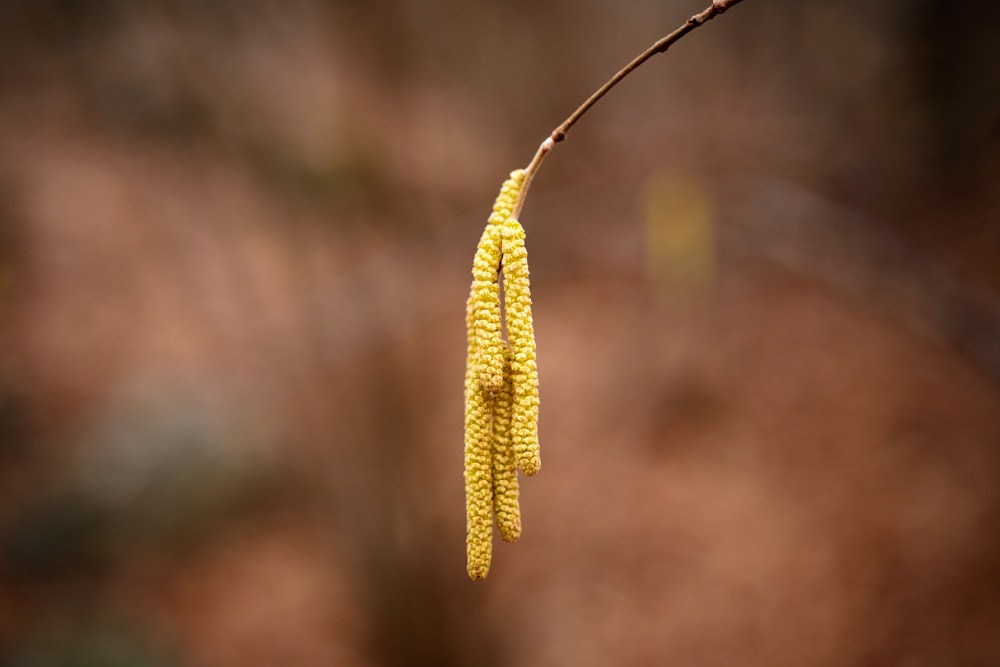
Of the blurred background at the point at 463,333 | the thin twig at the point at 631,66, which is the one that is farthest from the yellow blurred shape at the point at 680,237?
the thin twig at the point at 631,66

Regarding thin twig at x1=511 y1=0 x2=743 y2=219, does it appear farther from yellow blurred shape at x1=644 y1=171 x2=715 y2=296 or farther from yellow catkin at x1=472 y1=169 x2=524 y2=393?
yellow blurred shape at x1=644 y1=171 x2=715 y2=296

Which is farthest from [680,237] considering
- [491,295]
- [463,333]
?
[491,295]

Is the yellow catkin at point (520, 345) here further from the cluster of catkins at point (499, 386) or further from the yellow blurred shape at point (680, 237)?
the yellow blurred shape at point (680, 237)

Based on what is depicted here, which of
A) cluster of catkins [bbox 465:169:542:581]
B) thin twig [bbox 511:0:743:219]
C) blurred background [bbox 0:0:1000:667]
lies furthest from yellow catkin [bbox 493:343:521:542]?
blurred background [bbox 0:0:1000:667]

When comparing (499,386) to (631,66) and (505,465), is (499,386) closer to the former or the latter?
(505,465)

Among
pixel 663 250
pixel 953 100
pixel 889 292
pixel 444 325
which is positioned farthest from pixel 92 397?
pixel 953 100

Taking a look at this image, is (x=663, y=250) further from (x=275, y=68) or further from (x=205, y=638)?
(x=205, y=638)

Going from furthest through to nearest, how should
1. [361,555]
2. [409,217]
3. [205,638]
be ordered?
[205,638] < [409,217] < [361,555]
